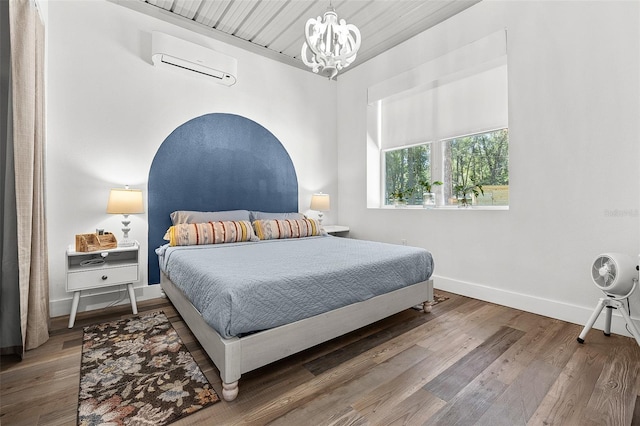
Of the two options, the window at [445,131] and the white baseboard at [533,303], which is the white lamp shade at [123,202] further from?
the white baseboard at [533,303]

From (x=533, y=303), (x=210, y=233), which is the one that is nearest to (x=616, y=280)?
(x=533, y=303)

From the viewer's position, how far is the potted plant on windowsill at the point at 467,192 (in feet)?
11.3

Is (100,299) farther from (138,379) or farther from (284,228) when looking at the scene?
(284,228)

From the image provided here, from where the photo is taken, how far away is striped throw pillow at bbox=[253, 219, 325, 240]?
3.45 m

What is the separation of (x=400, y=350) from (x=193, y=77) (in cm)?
357

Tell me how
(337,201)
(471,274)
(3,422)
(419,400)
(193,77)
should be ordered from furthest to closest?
(337,201) < (193,77) < (471,274) < (419,400) < (3,422)

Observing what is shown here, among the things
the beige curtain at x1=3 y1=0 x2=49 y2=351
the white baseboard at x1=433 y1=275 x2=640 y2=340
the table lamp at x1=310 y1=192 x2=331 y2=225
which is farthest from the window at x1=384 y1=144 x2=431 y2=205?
the beige curtain at x1=3 y1=0 x2=49 y2=351

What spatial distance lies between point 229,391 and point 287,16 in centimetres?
364

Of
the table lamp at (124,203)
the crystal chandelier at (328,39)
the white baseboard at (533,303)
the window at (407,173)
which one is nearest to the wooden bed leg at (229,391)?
the table lamp at (124,203)

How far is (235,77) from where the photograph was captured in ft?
11.7

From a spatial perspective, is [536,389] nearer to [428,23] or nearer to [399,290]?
[399,290]

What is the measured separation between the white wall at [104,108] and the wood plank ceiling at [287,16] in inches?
6.4

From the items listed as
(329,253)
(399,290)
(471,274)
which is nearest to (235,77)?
(329,253)

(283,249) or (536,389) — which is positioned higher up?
(283,249)
